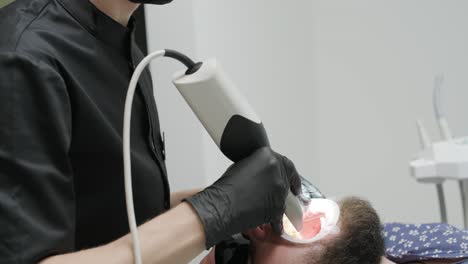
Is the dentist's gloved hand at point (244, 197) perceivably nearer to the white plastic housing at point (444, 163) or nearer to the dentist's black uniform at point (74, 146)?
the dentist's black uniform at point (74, 146)

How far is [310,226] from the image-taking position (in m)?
1.18

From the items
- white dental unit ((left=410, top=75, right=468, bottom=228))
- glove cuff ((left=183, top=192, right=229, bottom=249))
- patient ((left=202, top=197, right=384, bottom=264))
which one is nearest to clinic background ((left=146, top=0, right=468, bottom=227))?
white dental unit ((left=410, top=75, right=468, bottom=228))

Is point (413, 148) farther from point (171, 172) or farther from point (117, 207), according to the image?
point (117, 207)

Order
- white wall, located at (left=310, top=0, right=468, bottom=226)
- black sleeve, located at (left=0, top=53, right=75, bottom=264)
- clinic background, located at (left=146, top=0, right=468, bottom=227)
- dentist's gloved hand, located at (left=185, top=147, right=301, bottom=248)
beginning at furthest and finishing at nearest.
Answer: white wall, located at (left=310, top=0, right=468, bottom=226)
clinic background, located at (left=146, top=0, right=468, bottom=227)
dentist's gloved hand, located at (left=185, top=147, right=301, bottom=248)
black sleeve, located at (left=0, top=53, right=75, bottom=264)

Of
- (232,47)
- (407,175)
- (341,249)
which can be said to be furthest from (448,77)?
(341,249)

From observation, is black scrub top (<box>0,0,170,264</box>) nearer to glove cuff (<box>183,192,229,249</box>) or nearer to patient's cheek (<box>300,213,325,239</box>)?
glove cuff (<box>183,192,229,249</box>)

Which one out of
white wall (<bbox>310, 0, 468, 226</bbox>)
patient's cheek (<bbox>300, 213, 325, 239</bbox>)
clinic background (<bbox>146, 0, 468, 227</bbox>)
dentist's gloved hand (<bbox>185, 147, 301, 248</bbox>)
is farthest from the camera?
white wall (<bbox>310, 0, 468, 226</bbox>)

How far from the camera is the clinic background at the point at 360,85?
8.67 ft

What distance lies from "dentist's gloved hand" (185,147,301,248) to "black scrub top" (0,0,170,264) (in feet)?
0.67

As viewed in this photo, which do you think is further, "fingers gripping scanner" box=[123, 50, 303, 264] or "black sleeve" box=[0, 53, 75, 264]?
"fingers gripping scanner" box=[123, 50, 303, 264]

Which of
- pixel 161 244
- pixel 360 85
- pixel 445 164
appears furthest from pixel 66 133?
pixel 360 85

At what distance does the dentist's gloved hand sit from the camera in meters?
0.82

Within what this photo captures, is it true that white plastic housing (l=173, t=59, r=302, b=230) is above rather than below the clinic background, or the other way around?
above

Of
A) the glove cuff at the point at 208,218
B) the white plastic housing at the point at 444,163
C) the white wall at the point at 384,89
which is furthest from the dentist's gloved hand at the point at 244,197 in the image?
the white wall at the point at 384,89
